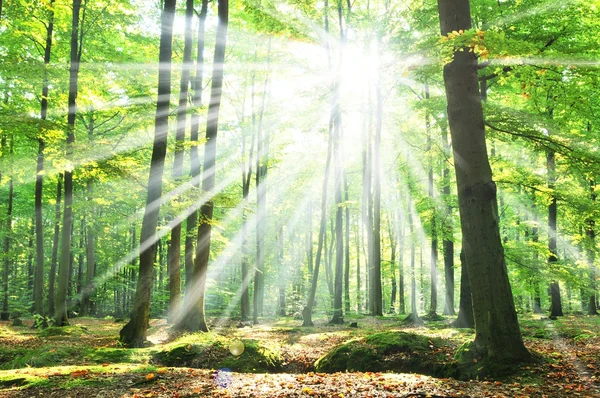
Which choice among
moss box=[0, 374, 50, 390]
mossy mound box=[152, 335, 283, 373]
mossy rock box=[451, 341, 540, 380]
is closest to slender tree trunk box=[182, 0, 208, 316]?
mossy mound box=[152, 335, 283, 373]

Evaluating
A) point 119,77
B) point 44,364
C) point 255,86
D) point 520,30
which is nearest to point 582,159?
point 520,30

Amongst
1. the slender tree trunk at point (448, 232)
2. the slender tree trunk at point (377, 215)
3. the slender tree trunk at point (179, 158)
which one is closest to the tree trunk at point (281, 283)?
the slender tree trunk at point (377, 215)

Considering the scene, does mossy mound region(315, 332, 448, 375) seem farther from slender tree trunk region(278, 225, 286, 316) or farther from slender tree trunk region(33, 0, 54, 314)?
slender tree trunk region(278, 225, 286, 316)

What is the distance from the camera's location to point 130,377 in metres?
5.20

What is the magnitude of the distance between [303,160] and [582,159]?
72.2 feet

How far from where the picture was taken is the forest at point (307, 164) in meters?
5.13

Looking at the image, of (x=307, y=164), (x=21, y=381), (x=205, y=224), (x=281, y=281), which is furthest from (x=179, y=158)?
(x=281, y=281)

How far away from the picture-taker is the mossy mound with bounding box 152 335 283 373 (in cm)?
694

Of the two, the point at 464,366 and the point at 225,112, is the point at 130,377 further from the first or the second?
the point at 225,112

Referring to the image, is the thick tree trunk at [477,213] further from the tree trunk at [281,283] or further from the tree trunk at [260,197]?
the tree trunk at [281,283]

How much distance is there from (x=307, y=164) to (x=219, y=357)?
69.4ft

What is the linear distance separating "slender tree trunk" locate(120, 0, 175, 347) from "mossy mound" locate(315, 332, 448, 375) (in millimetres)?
4273

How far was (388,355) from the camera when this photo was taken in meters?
6.75

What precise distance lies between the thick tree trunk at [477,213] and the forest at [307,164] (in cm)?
3
